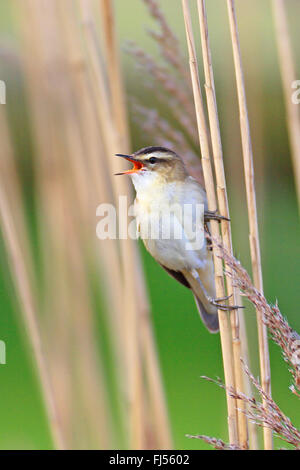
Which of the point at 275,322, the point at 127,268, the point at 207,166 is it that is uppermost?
the point at 207,166

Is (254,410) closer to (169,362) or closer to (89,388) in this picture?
Answer: (89,388)

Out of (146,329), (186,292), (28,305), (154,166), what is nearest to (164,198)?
(154,166)

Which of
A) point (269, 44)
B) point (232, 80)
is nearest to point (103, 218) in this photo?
point (232, 80)

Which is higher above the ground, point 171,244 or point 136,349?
point 171,244

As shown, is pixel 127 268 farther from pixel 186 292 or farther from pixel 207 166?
pixel 186 292

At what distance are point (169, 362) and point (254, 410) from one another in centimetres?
277

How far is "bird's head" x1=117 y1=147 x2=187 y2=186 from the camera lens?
1.55 meters

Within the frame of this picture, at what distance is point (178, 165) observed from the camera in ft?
5.30

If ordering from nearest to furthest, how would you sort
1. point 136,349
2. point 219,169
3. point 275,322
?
1. point 275,322
2. point 219,169
3. point 136,349

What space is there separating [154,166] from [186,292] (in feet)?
9.41

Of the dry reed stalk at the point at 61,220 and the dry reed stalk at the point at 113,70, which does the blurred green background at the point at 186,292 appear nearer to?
the dry reed stalk at the point at 61,220

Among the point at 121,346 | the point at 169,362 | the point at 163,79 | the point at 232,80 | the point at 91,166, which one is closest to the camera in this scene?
the point at 163,79

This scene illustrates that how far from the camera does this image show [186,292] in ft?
14.3

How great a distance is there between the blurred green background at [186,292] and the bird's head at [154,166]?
0.29m
